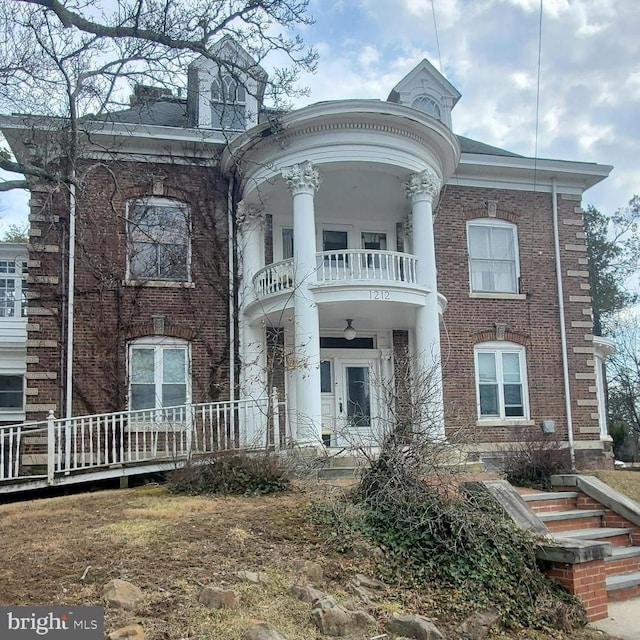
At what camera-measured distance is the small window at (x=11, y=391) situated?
1703 centimetres

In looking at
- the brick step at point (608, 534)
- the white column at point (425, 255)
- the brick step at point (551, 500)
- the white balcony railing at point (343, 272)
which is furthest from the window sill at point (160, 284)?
the brick step at point (608, 534)

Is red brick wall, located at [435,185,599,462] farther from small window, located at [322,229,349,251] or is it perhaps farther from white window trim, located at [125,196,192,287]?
white window trim, located at [125,196,192,287]

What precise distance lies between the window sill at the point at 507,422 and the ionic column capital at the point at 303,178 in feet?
21.5

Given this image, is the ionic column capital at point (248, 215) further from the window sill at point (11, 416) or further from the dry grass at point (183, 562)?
the dry grass at point (183, 562)

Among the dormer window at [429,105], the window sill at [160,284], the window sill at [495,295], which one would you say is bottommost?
the window sill at [495,295]

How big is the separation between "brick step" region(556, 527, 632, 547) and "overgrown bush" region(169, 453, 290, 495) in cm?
373

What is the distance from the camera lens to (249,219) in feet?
49.0

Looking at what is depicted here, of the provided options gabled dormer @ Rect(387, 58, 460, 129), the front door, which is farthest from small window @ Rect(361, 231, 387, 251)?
gabled dormer @ Rect(387, 58, 460, 129)

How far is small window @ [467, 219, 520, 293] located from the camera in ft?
53.1

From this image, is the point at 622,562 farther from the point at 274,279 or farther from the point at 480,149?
the point at 480,149

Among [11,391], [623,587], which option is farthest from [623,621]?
[11,391]

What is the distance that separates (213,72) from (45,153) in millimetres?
6593

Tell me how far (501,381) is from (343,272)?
16.0ft

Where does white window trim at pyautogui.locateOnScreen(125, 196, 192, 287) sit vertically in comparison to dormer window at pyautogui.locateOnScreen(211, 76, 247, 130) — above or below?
below
